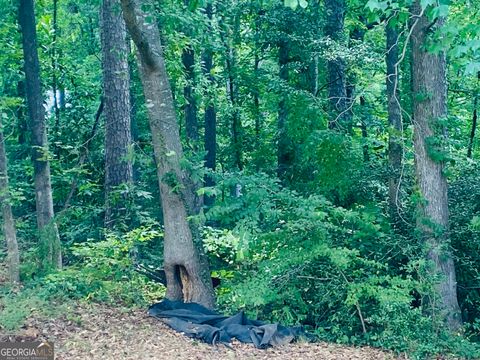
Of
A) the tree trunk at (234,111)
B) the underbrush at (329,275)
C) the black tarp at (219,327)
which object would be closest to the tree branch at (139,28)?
the underbrush at (329,275)

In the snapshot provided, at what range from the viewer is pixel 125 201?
984 centimetres

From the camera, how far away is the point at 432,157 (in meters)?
7.78

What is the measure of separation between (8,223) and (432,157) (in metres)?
6.71

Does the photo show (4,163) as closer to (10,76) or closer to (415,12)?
(10,76)

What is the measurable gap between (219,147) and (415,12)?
11384 millimetres

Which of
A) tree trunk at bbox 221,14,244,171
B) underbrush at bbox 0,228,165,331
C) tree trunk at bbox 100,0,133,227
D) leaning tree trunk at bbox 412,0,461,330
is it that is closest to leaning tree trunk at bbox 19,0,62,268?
underbrush at bbox 0,228,165,331

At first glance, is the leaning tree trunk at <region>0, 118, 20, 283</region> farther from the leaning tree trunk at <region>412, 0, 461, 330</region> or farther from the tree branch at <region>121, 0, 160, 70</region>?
the leaning tree trunk at <region>412, 0, 461, 330</region>

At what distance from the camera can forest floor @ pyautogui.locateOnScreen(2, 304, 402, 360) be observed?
588cm

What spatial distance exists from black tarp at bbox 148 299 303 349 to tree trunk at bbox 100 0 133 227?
290 centimetres

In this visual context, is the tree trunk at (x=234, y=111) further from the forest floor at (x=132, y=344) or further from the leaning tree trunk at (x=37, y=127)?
the forest floor at (x=132, y=344)

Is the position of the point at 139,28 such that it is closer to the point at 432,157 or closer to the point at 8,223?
the point at 8,223

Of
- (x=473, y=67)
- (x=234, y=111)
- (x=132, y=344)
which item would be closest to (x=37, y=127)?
(x=132, y=344)

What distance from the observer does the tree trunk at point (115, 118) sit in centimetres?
960

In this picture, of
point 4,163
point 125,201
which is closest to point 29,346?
point 4,163
